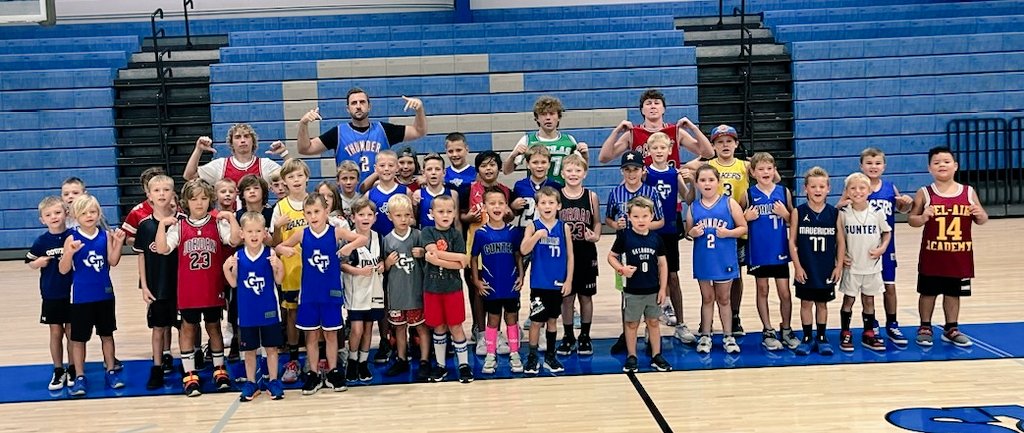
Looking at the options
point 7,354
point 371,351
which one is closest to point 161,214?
point 371,351

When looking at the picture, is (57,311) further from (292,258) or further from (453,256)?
(453,256)

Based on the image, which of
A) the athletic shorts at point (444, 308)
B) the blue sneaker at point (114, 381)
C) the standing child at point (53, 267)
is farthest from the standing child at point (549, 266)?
the standing child at point (53, 267)

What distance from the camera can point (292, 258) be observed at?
5.19 m

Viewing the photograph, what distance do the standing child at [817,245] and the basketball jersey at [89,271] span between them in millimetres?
3942

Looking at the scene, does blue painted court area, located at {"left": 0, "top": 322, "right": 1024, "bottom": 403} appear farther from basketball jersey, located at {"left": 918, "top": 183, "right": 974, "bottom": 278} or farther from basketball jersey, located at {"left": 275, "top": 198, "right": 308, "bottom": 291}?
basketball jersey, located at {"left": 275, "top": 198, "right": 308, "bottom": 291}

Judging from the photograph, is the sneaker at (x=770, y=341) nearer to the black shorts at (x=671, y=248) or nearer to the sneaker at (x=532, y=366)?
the black shorts at (x=671, y=248)

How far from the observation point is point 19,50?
12.0 metres

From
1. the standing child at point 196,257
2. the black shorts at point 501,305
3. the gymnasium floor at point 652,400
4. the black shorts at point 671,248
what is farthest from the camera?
the black shorts at point 671,248

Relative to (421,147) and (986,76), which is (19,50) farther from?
(986,76)

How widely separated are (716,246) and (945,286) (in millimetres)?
1382

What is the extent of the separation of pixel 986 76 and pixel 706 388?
8.70m

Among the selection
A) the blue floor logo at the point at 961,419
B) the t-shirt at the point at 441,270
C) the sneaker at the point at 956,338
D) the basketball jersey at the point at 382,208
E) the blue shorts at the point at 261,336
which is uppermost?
the basketball jersey at the point at 382,208

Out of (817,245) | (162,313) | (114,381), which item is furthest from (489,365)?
(114,381)

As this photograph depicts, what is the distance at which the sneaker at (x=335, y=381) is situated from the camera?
5.00 meters
